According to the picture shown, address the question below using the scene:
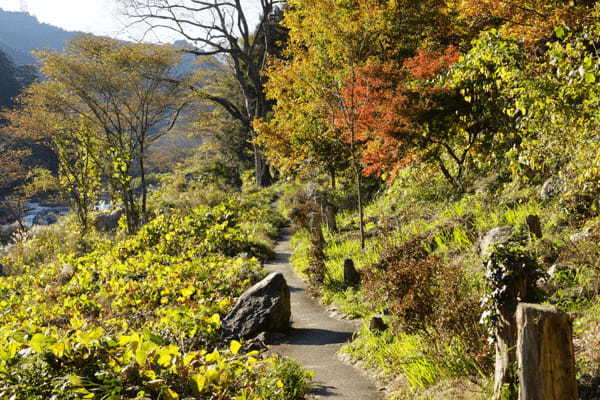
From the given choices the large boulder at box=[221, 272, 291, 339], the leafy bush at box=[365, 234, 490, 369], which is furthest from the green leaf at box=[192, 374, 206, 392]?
the large boulder at box=[221, 272, 291, 339]

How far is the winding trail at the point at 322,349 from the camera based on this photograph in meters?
4.53

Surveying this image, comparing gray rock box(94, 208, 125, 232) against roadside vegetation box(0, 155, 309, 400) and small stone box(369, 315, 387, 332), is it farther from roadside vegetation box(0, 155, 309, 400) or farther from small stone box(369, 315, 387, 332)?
small stone box(369, 315, 387, 332)

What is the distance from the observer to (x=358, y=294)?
23.4 ft

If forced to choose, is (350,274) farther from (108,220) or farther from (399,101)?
(108,220)

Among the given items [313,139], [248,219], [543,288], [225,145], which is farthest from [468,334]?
[225,145]

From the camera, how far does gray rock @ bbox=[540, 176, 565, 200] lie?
7028 mm

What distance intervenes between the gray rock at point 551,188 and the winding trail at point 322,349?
153 inches

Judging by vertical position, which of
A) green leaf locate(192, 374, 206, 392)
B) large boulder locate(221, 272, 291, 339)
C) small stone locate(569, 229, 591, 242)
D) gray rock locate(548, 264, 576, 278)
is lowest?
large boulder locate(221, 272, 291, 339)

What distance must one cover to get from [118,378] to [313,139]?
14.1 m

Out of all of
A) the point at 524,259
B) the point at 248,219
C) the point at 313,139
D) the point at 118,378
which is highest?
the point at 313,139

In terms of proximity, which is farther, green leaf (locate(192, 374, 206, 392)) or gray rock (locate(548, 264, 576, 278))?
gray rock (locate(548, 264, 576, 278))

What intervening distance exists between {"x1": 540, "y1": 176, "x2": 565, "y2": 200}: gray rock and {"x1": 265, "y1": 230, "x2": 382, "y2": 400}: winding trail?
3898mm

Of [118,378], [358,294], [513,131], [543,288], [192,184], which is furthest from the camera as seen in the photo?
[192,184]

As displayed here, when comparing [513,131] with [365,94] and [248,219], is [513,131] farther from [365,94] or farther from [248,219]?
[248,219]
